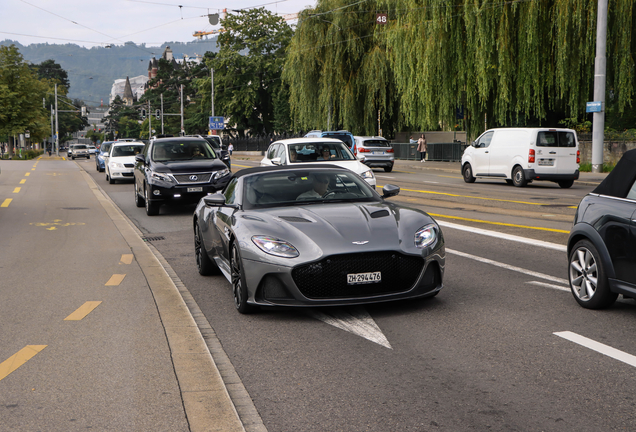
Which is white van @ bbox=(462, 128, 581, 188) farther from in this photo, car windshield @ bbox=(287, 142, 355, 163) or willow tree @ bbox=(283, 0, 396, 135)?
willow tree @ bbox=(283, 0, 396, 135)

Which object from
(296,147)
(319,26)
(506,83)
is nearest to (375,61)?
(319,26)

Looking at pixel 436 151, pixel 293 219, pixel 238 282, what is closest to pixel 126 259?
pixel 238 282

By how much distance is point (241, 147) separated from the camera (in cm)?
8238

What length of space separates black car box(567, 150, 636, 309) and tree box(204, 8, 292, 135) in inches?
2769

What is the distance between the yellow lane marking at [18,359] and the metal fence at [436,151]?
3904 centimetres

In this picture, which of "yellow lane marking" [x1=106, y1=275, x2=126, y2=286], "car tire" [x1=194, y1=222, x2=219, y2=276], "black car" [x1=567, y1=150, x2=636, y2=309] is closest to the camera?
"black car" [x1=567, y1=150, x2=636, y2=309]

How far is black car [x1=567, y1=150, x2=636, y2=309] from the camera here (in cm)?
581

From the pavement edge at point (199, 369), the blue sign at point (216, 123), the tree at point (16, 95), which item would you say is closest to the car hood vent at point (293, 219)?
the pavement edge at point (199, 369)

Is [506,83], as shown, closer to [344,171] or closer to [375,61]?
[375,61]

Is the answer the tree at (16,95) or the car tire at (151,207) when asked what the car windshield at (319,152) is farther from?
the tree at (16,95)

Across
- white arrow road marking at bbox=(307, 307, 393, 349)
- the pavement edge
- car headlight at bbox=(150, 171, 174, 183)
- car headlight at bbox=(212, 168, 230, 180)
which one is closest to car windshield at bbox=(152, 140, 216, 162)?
car headlight at bbox=(150, 171, 174, 183)

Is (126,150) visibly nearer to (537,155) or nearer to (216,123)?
(537,155)

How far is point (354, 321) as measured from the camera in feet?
A: 20.4

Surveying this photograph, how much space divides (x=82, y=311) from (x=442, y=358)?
11.6 feet
